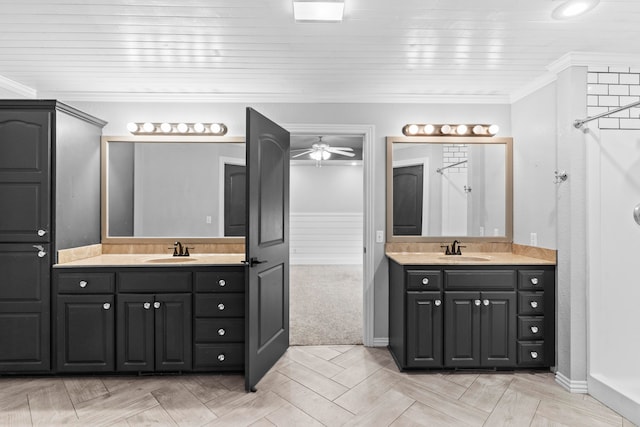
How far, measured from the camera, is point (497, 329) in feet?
9.02

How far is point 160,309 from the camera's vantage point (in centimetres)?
269

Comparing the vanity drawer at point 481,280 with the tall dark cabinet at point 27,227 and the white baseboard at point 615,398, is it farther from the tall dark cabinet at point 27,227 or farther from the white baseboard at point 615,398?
the tall dark cabinet at point 27,227

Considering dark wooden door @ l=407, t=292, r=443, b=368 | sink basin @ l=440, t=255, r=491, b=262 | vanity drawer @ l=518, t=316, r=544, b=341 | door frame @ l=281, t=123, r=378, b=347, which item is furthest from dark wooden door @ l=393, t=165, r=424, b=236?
vanity drawer @ l=518, t=316, r=544, b=341

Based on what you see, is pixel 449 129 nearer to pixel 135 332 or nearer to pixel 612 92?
pixel 612 92

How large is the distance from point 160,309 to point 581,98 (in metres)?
3.48

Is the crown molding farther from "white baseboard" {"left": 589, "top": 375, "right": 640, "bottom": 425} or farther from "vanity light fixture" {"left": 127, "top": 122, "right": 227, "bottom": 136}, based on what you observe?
"white baseboard" {"left": 589, "top": 375, "right": 640, "bottom": 425}

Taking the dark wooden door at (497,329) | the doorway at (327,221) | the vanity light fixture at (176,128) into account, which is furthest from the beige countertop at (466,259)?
the doorway at (327,221)

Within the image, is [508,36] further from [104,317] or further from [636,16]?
[104,317]

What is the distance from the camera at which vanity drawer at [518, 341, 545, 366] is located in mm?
2756

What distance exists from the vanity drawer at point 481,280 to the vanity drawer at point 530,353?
0.47 m

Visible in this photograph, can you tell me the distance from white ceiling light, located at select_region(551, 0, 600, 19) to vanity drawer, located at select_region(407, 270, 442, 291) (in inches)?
70.9

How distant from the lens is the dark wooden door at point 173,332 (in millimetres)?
2689

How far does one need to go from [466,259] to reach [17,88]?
4164 millimetres

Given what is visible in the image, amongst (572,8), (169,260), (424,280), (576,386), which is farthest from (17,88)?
(576,386)
